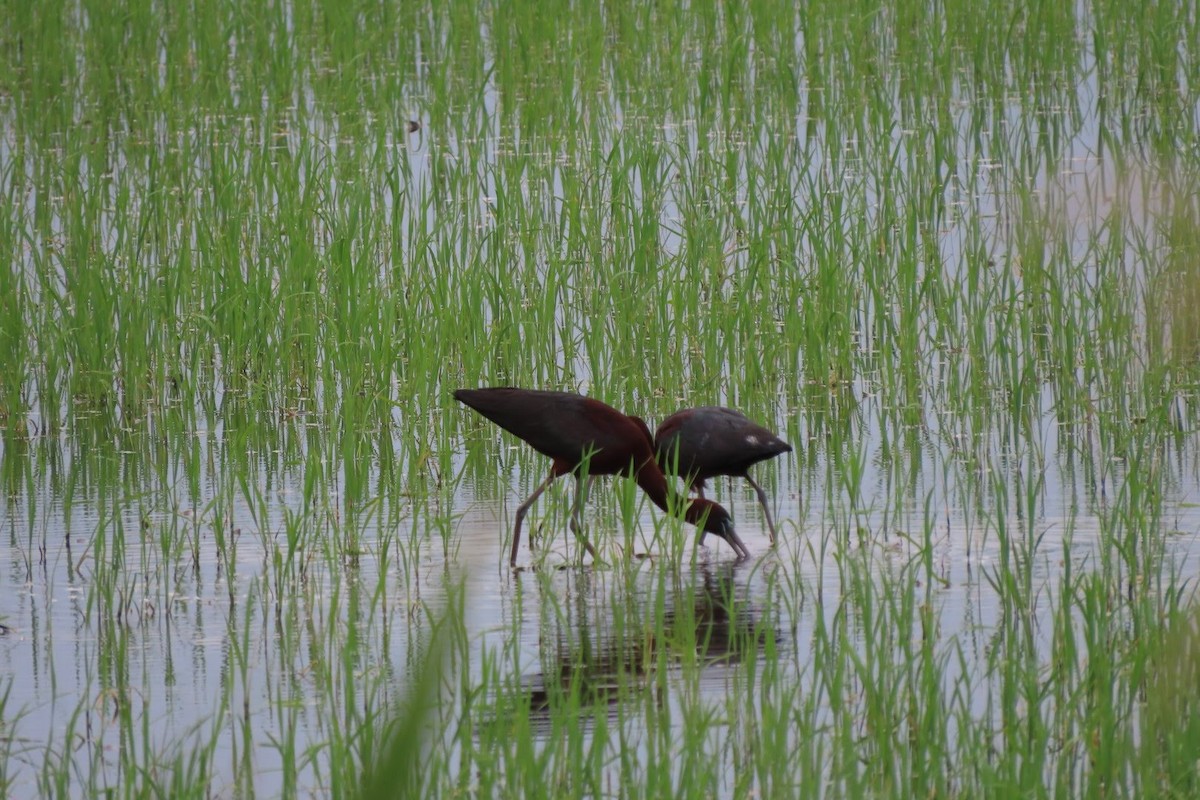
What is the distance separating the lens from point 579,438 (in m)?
4.92

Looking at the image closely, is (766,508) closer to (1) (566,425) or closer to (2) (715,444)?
(2) (715,444)

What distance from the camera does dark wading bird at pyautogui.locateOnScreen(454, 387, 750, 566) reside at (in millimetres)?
4914

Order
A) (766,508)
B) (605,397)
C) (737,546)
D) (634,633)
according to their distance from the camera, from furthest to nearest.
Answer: (605,397)
(766,508)
(737,546)
(634,633)

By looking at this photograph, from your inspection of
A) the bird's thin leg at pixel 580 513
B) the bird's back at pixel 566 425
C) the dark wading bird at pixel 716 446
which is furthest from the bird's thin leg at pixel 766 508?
the bird's thin leg at pixel 580 513

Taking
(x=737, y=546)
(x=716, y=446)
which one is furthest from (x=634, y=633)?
(x=716, y=446)

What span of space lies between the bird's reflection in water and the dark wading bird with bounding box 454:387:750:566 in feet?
0.48

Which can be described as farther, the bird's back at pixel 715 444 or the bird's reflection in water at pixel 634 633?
the bird's back at pixel 715 444

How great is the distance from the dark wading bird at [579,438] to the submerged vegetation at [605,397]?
9 centimetres

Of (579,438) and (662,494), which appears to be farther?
(662,494)

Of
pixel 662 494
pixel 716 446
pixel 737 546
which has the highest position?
pixel 716 446

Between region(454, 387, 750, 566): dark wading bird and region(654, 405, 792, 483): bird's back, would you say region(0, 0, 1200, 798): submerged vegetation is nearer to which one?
region(454, 387, 750, 566): dark wading bird

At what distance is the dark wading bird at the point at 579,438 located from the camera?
4914 mm

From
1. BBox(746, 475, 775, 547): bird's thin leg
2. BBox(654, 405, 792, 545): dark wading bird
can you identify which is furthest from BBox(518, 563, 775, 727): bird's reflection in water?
BBox(654, 405, 792, 545): dark wading bird

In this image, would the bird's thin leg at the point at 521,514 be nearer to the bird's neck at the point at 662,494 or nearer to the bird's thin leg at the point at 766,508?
the bird's neck at the point at 662,494
